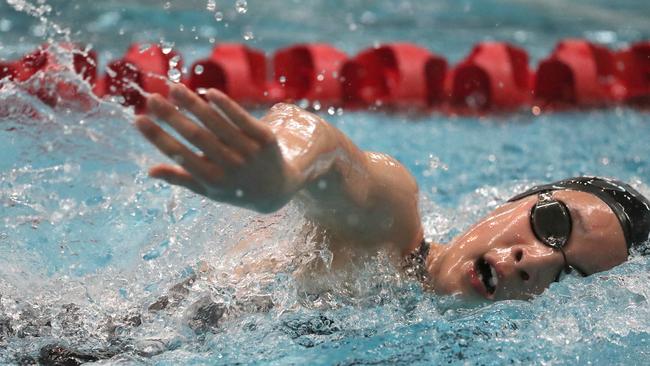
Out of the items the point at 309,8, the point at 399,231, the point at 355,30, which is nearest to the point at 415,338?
the point at 399,231

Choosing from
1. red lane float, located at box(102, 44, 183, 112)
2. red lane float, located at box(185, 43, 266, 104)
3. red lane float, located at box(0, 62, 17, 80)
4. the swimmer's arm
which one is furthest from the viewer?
red lane float, located at box(185, 43, 266, 104)

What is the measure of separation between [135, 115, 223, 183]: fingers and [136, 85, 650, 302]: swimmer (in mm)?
14

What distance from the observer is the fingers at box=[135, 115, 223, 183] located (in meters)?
1.08

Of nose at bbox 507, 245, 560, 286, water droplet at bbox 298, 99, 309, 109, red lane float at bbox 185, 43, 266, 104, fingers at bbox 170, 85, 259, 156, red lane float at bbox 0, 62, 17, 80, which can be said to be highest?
fingers at bbox 170, 85, 259, 156

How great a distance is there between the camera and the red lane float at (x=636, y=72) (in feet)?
12.9

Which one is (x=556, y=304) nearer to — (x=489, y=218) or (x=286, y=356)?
(x=489, y=218)

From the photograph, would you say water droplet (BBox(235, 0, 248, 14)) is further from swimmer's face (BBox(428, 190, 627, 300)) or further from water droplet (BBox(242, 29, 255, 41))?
swimmer's face (BBox(428, 190, 627, 300))

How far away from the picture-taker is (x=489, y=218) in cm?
172

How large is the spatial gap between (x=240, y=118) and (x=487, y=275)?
80 cm

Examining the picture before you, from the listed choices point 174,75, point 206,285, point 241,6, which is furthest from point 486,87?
point 206,285

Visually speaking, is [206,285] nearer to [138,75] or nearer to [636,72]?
[138,75]

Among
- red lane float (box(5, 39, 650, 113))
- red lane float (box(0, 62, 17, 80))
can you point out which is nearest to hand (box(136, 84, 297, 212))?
red lane float (box(0, 62, 17, 80))

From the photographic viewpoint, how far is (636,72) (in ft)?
13.1

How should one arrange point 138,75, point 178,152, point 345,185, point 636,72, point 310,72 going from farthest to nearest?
point 636,72 → point 310,72 → point 138,75 → point 345,185 → point 178,152
